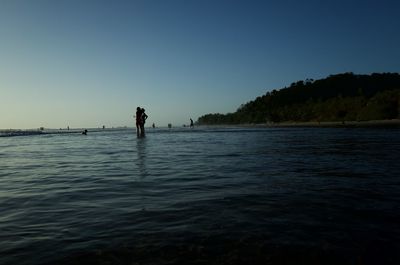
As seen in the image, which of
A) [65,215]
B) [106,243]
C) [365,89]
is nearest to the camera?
[106,243]

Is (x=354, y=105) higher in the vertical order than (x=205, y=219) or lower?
higher

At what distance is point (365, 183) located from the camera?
1068cm

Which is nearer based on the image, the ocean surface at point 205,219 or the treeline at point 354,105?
the ocean surface at point 205,219

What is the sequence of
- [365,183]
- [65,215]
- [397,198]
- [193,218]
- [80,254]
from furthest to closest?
1. [365,183]
2. [397,198]
3. [65,215]
4. [193,218]
5. [80,254]

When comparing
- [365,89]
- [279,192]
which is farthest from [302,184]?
[365,89]

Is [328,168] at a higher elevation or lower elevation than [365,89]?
lower

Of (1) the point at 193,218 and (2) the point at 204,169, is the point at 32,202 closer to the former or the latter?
(1) the point at 193,218

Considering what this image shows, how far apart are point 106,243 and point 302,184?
21.5 ft

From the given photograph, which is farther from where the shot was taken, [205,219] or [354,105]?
[354,105]

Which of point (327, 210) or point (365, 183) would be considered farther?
point (365, 183)

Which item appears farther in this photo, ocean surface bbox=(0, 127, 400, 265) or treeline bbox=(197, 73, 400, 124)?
treeline bbox=(197, 73, 400, 124)

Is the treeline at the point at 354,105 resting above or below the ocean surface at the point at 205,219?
above

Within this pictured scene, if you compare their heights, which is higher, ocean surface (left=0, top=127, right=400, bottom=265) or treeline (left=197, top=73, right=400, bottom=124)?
treeline (left=197, top=73, right=400, bottom=124)

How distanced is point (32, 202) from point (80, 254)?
444 cm
